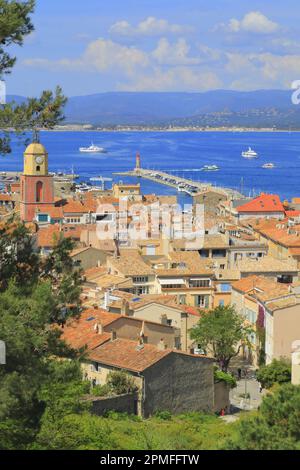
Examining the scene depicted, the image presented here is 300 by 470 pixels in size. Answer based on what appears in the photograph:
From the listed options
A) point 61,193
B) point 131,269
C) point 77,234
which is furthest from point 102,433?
point 61,193

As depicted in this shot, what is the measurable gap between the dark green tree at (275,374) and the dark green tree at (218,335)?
1.41 meters

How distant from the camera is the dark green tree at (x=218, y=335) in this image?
1916 cm

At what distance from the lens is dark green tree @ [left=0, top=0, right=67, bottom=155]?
804 centimetres

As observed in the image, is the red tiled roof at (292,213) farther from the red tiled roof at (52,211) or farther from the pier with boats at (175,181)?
the pier with boats at (175,181)

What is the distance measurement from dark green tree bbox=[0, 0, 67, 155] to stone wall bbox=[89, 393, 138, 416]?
5943mm

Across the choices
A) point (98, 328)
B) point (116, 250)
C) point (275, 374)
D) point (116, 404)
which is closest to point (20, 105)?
point (116, 404)

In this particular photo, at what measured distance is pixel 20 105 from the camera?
8.20 metres

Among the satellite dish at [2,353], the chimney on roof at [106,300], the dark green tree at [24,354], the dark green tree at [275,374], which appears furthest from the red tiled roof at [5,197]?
the satellite dish at [2,353]

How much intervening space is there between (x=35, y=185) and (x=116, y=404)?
25.9 m

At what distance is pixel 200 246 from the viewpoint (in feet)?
Result: 92.9

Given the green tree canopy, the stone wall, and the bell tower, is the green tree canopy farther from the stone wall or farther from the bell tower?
the bell tower

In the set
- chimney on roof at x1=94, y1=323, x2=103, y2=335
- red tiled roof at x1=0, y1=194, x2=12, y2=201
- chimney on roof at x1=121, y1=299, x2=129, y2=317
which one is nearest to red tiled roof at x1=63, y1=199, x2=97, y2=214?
red tiled roof at x1=0, y1=194, x2=12, y2=201
